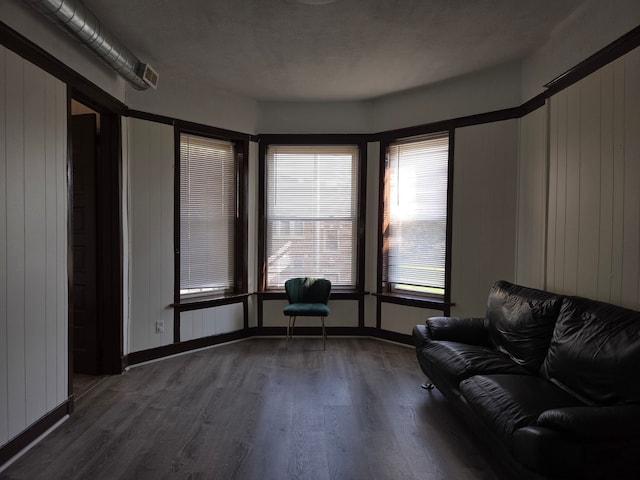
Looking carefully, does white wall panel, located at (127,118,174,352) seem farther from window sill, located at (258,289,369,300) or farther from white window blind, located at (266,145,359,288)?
white window blind, located at (266,145,359,288)

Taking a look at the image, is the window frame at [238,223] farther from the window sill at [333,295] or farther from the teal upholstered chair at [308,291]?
the teal upholstered chair at [308,291]

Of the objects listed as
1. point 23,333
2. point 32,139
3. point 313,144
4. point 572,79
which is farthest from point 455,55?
point 23,333

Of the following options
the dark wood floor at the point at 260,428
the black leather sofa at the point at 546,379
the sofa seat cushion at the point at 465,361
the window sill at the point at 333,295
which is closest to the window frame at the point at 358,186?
the window sill at the point at 333,295

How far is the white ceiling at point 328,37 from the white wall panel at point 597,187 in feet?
2.38

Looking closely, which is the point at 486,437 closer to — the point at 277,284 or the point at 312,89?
the point at 277,284

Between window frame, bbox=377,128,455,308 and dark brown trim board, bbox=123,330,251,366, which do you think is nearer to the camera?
dark brown trim board, bbox=123,330,251,366

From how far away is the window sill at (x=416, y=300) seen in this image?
435cm

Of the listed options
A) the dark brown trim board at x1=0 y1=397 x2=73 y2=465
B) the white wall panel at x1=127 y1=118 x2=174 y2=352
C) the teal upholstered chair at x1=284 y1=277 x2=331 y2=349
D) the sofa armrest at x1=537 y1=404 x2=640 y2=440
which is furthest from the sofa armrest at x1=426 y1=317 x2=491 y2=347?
the dark brown trim board at x1=0 y1=397 x2=73 y2=465

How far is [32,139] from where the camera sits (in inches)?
99.1

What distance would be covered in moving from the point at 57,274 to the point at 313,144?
3.14m

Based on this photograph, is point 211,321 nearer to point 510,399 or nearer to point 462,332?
point 462,332

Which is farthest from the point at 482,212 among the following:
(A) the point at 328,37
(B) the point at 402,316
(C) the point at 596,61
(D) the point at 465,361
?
(A) the point at 328,37

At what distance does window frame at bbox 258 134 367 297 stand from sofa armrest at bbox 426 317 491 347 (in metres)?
1.72

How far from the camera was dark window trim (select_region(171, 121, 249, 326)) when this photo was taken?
13.8 feet
